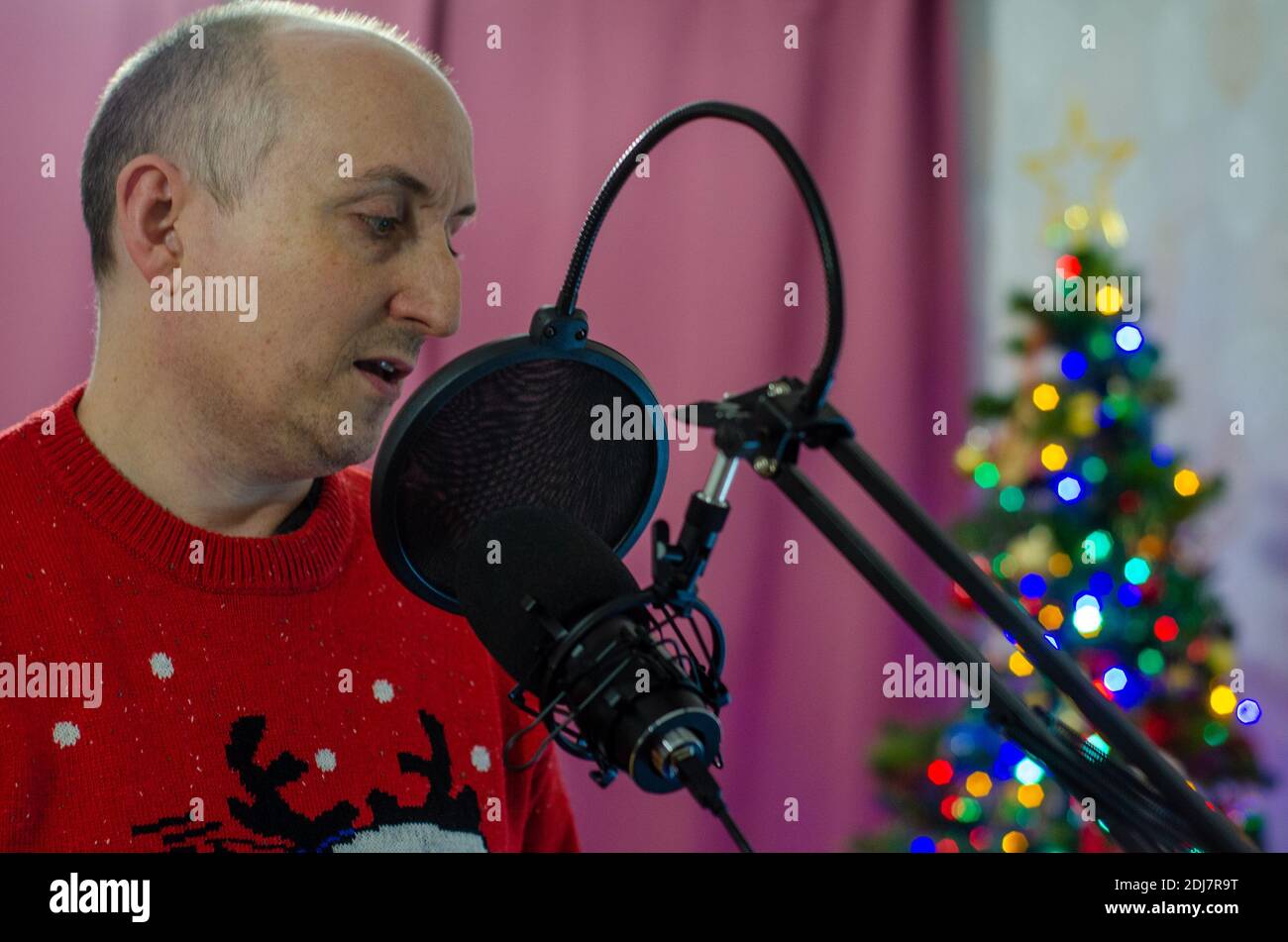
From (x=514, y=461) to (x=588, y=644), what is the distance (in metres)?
0.20

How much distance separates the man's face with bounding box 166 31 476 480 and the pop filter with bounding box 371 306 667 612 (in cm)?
23

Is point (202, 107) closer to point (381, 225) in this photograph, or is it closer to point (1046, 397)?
point (381, 225)

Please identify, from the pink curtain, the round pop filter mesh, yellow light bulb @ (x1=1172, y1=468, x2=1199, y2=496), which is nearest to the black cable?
the round pop filter mesh

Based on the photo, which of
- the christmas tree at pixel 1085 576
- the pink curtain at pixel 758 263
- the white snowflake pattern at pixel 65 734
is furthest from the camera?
the pink curtain at pixel 758 263

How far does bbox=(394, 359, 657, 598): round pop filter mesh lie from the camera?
2.26ft

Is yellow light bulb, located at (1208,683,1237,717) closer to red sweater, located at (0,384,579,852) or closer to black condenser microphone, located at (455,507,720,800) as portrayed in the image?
red sweater, located at (0,384,579,852)

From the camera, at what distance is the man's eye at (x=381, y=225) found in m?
0.92

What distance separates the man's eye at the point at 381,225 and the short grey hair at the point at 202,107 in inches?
4.0

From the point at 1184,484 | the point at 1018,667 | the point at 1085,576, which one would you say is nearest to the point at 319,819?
the point at 1018,667

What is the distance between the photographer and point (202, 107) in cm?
96

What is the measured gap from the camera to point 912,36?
295cm

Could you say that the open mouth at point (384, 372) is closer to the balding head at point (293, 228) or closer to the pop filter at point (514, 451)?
the balding head at point (293, 228)

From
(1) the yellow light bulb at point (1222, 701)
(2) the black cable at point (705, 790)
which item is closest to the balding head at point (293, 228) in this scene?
(2) the black cable at point (705, 790)
